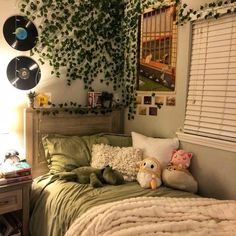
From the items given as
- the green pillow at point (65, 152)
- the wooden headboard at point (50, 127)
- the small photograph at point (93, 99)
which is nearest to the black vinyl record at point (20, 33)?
the wooden headboard at point (50, 127)

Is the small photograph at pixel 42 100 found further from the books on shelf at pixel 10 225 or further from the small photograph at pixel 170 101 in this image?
the small photograph at pixel 170 101

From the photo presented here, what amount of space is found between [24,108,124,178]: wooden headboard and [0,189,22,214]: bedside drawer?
46 cm

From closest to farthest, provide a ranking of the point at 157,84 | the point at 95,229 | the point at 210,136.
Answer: the point at 95,229
the point at 210,136
the point at 157,84

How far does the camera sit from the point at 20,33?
8.23ft

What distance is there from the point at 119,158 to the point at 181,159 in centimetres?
56

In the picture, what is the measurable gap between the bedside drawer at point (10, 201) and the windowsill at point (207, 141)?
1.49 meters

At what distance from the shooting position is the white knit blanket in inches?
60.8

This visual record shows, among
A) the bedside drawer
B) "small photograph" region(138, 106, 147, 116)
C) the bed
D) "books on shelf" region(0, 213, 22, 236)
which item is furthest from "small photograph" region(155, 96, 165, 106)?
"books on shelf" region(0, 213, 22, 236)

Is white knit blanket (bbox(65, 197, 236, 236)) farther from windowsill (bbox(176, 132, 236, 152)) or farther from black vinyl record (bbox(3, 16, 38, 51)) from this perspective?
black vinyl record (bbox(3, 16, 38, 51))

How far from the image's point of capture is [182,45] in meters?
2.55

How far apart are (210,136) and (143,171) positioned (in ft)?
2.11

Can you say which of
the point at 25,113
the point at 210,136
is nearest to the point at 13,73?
the point at 25,113

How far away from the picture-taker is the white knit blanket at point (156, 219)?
5.07 ft

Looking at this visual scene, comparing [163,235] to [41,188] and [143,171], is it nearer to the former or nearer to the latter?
[143,171]
